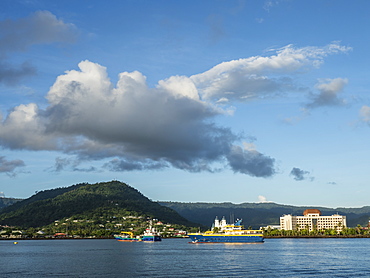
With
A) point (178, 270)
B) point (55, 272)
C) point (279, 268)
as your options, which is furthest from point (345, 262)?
point (55, 272)

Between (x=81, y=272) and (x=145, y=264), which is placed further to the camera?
(x=145, y=264)

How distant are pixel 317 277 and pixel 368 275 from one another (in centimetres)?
1299

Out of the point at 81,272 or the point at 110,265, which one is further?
the point at 110,265

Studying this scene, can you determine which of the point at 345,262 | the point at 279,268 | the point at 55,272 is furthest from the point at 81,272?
the point at 345,262

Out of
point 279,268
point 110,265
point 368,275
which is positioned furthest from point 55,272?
point 368,275

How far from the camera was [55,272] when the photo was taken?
366 feet

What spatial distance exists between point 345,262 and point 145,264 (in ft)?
189

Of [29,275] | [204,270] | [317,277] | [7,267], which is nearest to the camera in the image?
[317,277]

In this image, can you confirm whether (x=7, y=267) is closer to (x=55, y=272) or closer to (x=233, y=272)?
(x=55, y=272)

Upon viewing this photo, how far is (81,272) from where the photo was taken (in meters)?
110

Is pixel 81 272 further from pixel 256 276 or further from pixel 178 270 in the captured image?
pixel 256 276

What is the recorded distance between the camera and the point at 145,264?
130 m

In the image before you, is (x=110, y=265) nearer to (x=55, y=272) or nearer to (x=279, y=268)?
(x=55, y=272)

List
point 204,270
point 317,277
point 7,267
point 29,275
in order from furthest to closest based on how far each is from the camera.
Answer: point 7,267, point 204,270, point 29,275, point 317,277
